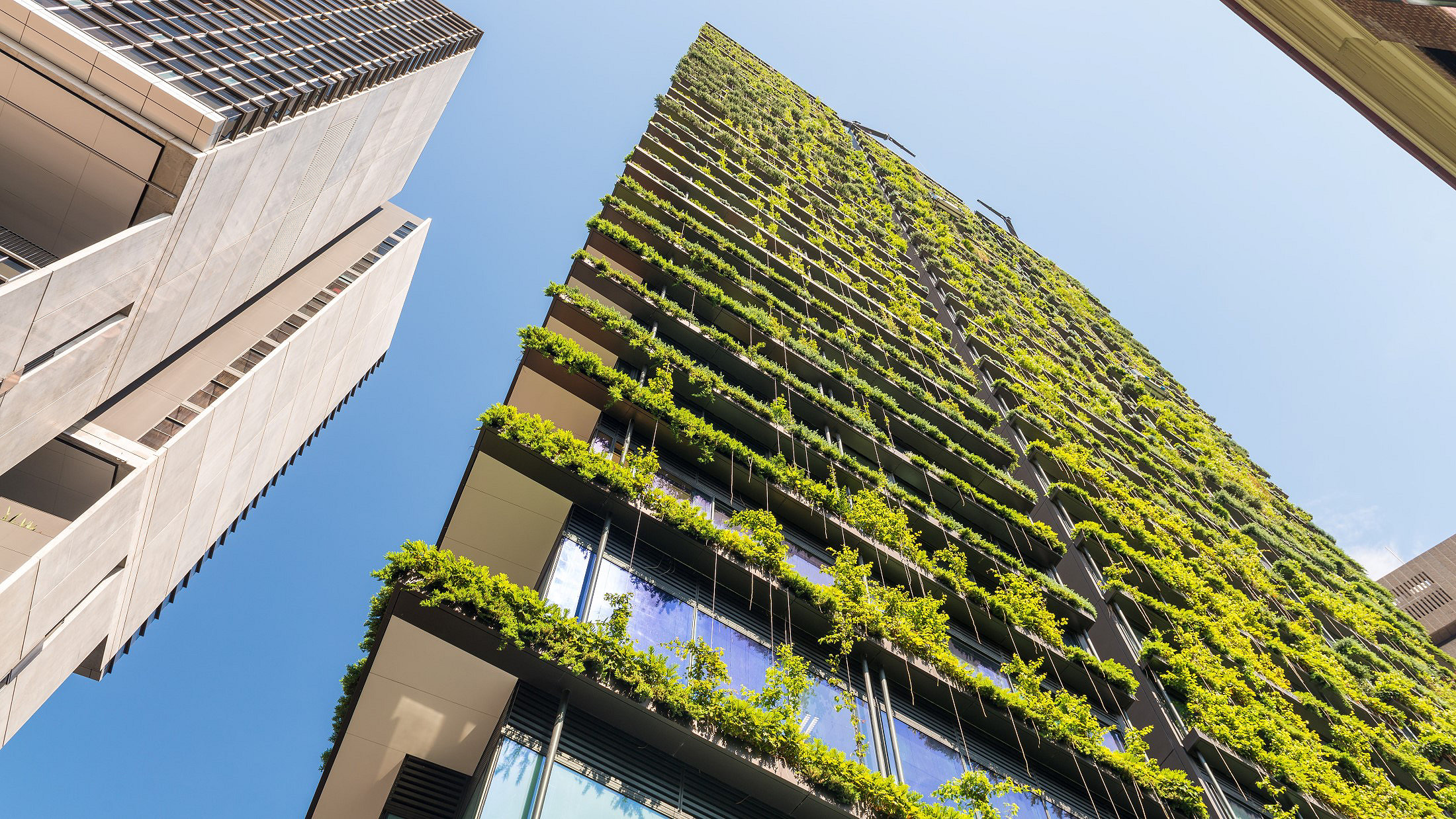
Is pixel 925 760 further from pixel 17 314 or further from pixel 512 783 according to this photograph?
pixel 17 314

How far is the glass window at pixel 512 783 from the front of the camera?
8.38m

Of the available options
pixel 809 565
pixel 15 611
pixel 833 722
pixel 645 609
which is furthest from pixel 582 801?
pixel 15 611

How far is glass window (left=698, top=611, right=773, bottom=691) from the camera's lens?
39.8 ft

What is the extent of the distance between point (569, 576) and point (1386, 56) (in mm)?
10853

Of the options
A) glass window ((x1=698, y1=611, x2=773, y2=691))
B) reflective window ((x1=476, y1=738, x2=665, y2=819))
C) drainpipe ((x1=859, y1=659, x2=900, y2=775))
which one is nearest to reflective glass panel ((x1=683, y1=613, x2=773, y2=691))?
glass window ((x1=698, y1=611, x2=773, y2=691))

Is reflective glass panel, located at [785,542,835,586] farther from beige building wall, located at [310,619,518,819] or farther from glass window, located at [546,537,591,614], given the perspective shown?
beige building wall, located at [310,619,518,819]

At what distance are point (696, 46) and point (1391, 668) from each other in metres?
49.0

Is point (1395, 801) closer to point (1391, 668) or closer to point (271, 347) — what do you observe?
point (1391, 668)

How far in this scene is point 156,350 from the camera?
94.6ft

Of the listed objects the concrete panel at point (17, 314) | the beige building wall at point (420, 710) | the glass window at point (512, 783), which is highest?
the concrete panel at point (17, 314)

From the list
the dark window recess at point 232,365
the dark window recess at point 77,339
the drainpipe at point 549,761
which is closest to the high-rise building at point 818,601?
the drainpipe at point 549,761

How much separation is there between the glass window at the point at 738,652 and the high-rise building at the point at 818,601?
61 millimetres

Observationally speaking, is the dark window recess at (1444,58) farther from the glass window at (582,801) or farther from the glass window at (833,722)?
the glass window at (582,801)

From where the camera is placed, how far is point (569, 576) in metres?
11.8
